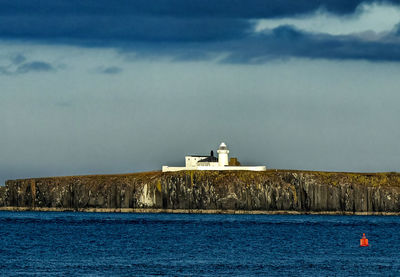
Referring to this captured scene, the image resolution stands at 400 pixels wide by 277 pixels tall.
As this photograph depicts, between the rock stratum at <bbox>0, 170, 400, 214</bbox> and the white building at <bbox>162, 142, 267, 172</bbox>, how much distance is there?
3.35 m

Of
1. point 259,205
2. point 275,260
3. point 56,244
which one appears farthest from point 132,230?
point 259,205

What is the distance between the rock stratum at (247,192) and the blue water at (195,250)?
4680 centimetres

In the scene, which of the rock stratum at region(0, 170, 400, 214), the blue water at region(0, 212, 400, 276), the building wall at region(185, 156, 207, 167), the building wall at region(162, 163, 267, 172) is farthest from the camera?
the building wall at region(185, 156, 207, 167)

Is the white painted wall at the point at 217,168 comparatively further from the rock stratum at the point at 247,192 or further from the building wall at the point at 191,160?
the building wall at the point at 191,160

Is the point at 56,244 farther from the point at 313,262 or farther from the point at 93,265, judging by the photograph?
the point at 313,262

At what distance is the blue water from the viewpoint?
5744cm

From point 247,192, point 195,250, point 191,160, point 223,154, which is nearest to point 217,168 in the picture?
point 223,154

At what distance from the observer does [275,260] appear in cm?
6438

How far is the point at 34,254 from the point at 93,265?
31.8ft

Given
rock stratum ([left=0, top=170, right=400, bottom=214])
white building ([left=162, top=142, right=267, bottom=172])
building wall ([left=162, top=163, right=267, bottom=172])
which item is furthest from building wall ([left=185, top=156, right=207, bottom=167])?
rock stratum ([left=0, top=170, right=400, bottom=214])

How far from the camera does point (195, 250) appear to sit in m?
72.0

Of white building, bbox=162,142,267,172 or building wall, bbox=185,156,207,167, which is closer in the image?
white building, bbox=162,142,267,172

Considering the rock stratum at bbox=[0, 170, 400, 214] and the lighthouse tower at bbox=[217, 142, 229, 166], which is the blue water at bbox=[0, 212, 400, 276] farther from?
the lighthouse tower at bbox=[217, 142, 229, 166]

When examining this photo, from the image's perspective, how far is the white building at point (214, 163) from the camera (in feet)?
541
